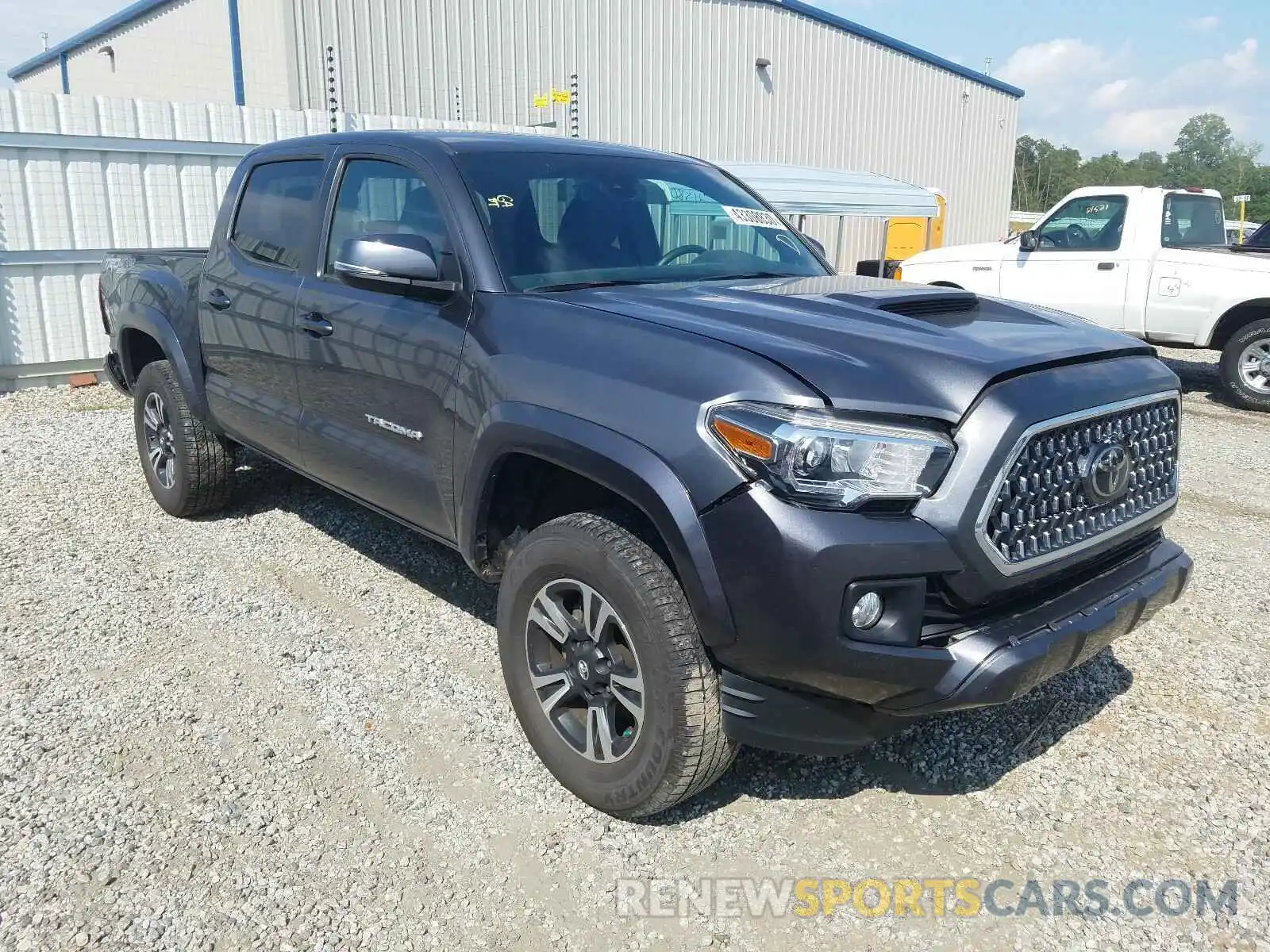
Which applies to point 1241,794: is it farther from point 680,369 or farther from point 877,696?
point 680,369

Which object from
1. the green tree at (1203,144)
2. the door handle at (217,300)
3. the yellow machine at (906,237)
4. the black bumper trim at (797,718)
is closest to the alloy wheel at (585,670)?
the black bumper trim at (797,718)

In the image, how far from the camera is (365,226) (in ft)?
12.4

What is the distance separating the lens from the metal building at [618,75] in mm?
13820

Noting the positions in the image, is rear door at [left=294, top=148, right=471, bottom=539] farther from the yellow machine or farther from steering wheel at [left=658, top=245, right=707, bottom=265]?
the yellow machine

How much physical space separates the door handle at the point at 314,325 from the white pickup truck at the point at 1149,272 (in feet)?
27.0

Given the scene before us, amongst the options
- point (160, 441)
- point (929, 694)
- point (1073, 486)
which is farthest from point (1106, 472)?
point (160, 441)

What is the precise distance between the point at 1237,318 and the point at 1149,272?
0.88 metres

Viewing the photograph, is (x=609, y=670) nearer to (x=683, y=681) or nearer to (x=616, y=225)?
(x=683, y=681)

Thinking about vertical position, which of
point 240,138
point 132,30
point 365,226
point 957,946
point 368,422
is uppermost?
point 132,30

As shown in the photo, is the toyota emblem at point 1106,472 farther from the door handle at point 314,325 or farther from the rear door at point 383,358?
the door handle at point 314,325

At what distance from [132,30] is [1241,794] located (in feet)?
79.5

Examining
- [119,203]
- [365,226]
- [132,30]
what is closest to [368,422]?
[365,226]

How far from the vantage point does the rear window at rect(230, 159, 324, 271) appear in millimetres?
4047

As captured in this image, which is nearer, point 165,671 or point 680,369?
point 680,369
